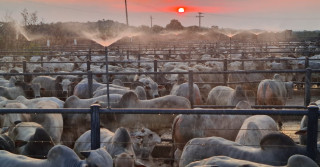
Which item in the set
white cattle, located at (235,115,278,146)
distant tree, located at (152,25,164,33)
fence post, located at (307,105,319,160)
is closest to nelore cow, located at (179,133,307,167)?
fence post, located at (307,105,319,160)

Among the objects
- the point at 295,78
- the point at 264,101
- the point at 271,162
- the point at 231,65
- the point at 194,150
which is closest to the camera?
the point at 271,162

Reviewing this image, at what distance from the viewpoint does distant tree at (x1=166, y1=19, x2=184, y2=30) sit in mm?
83738

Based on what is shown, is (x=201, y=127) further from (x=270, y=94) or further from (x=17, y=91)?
(x=17, y=91)

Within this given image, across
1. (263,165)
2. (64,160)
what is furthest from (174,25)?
(263,165)

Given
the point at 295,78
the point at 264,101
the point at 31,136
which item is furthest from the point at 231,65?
the point at 31,136

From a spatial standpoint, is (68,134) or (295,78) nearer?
(68,134)

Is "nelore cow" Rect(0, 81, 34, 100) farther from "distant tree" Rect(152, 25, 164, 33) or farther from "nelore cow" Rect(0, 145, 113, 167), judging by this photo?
"distant tree" Rect(152, 25, 164, 33)

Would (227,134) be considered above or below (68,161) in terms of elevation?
below

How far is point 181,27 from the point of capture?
8550 centimetres

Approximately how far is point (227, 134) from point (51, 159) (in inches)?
159

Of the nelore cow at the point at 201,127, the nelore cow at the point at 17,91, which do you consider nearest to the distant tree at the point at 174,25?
the nelore cow at the point at 17,91

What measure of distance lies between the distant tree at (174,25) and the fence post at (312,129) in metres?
79.1

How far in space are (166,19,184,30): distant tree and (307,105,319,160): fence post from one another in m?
79.1

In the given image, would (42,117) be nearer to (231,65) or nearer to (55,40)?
(231,65)
